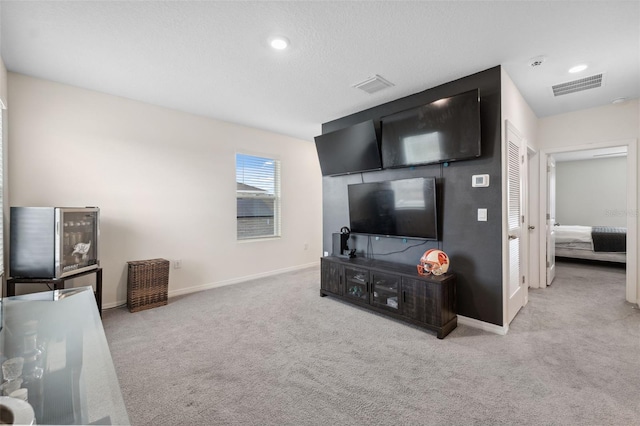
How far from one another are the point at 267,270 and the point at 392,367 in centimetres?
321

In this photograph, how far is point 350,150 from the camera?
3805 mm

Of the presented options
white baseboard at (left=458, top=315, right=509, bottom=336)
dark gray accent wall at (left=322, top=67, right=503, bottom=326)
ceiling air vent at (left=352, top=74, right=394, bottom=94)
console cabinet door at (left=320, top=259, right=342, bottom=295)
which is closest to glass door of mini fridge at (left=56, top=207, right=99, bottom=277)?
console cabinet door at (left=320, top=259, right=342, bottom=295)

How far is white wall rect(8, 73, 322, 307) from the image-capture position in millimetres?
2941

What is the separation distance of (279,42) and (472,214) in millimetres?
2426

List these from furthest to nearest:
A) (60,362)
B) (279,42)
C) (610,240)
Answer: (610,240) < (279,42) < (60,362)

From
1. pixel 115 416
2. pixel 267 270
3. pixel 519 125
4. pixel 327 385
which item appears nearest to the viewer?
pixel 115 416

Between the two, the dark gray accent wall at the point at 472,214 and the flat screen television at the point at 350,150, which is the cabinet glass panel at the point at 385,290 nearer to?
the dark gray accent wall at the point at 472,214

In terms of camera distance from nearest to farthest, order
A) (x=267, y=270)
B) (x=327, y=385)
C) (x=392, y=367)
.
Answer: (x=327, y=385) → (x=392, y=367) → (x=267, y=270)

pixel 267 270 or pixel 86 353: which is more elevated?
pixel 86 353

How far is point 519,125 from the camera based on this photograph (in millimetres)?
3238

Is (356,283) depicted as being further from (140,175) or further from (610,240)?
(610,240)

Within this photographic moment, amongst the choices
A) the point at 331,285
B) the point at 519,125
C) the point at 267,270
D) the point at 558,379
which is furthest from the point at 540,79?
the point at 267,270

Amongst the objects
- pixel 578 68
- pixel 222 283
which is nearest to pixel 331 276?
pixel 222 283

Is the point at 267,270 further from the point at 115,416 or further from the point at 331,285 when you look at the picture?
the point at 115,416
